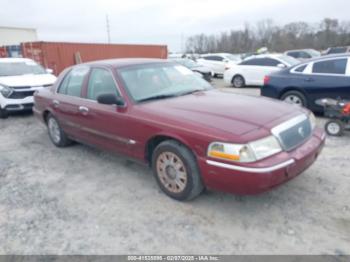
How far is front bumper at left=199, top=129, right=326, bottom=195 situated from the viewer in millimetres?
2627

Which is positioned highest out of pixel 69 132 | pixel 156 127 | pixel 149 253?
pixel 156 127

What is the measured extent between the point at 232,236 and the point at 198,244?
347 millimetres

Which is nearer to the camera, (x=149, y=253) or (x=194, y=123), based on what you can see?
(x=149, y=253)

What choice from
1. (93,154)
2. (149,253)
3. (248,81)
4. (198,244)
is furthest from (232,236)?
(248,81)

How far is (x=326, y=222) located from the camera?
9.35 feet

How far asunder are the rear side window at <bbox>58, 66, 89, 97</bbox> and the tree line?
46.0m

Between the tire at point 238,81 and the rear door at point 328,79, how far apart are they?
5.93m

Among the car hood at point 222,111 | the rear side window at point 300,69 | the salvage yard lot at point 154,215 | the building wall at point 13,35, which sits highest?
the building wall at point 13,35

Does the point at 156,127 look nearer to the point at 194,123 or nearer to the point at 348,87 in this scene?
the point at 194,123

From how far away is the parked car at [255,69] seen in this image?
11.2 meters

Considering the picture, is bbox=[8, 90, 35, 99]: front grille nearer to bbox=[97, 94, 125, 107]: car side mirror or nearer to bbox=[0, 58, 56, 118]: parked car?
bbox=[0, 58, 56, 118]: parked car

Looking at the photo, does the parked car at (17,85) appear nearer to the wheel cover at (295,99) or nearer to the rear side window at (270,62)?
the wheel cover at (295,99)

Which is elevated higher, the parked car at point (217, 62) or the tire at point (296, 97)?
the parked car at point (217, 62)

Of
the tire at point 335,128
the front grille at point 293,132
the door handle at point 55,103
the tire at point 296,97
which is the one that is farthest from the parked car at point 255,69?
the door handle at point 55,103
